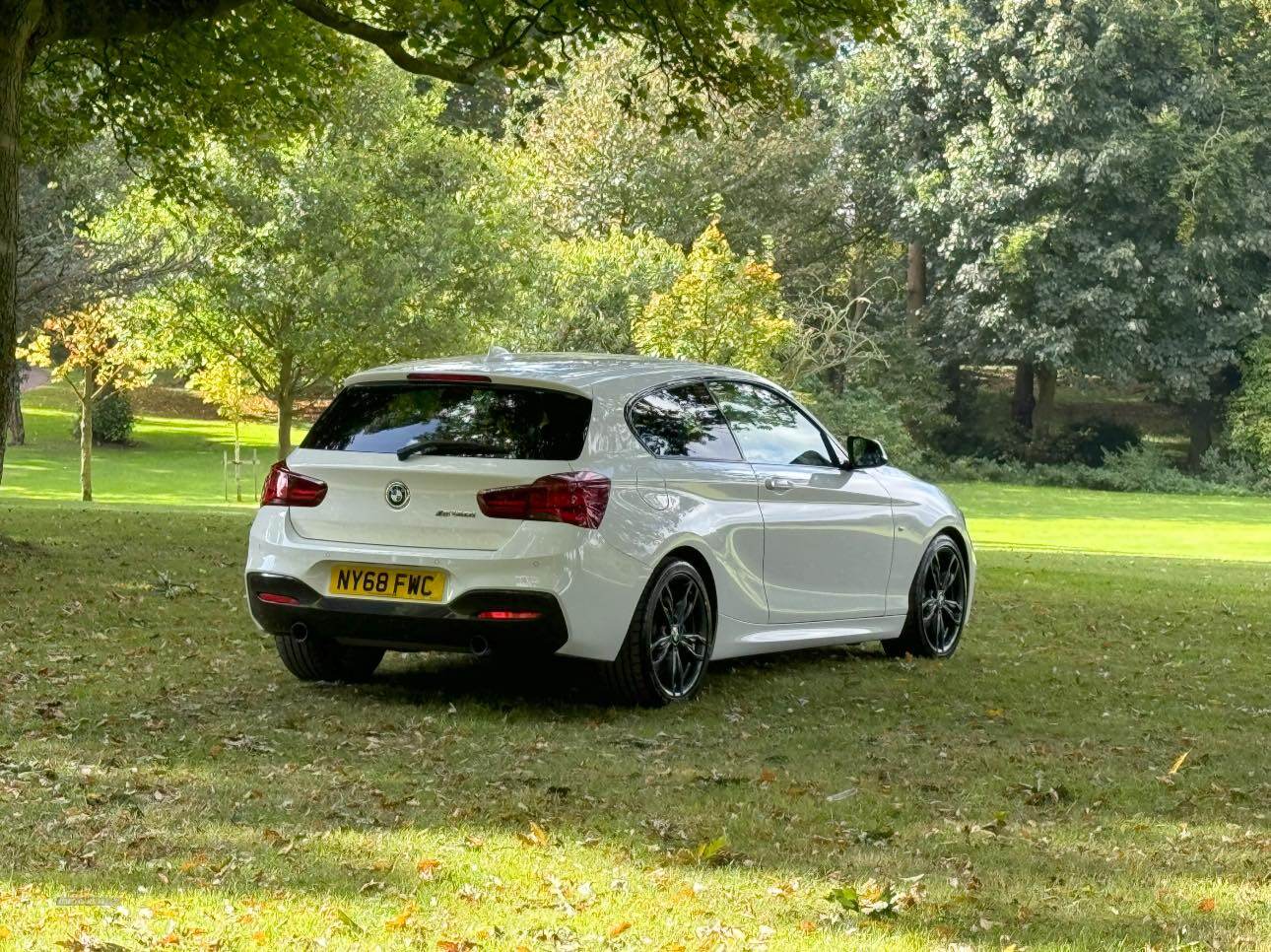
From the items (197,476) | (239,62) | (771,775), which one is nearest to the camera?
(771,775)

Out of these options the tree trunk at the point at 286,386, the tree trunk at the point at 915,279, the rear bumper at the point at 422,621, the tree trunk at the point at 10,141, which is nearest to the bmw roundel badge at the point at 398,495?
the rear bumper at the point at 422,621

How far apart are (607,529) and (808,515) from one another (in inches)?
74.6

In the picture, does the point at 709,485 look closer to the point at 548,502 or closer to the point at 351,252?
the point at 548,502

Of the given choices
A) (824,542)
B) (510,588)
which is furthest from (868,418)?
(510,588)

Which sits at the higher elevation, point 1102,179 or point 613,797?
point 1102,179

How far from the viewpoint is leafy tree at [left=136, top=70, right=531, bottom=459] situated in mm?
32094

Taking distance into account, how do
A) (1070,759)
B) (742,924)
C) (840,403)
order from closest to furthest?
(742,924) → (1070,759) → (840,403)

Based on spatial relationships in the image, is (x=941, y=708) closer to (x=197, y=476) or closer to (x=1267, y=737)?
(x=1267, y=737)

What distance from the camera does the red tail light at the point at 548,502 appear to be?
26.1 ft

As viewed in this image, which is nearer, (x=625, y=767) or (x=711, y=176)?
(x=625, y=767)

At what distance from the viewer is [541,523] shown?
26.1 ft

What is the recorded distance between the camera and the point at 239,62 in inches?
591

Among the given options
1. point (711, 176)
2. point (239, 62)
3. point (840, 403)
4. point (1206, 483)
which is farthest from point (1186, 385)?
point (239, 62)

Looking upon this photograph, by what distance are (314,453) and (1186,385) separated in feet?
155
